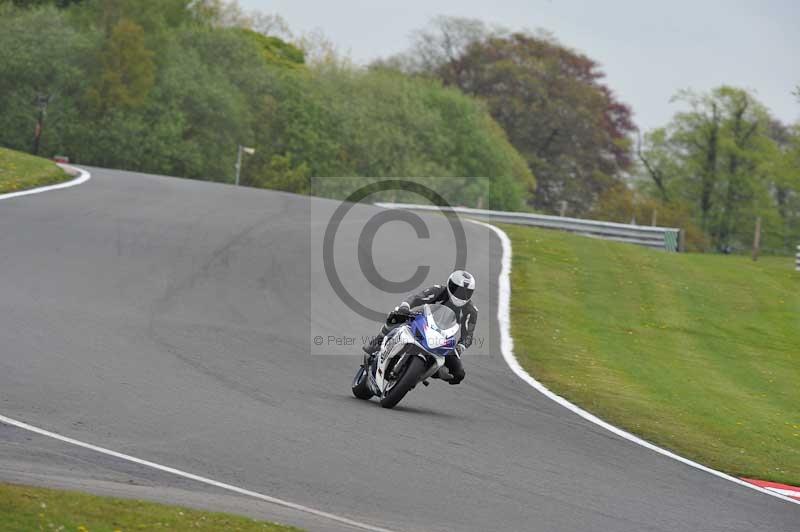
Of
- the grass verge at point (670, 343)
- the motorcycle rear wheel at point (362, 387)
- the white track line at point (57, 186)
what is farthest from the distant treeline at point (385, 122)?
the motorcycle rear wheel at point (362, 387)

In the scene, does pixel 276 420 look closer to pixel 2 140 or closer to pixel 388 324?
pixel 388 324

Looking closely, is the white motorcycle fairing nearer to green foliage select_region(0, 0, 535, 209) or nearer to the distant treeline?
the distant treeline

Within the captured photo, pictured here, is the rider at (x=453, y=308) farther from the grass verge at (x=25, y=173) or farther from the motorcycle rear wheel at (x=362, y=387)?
the grass verge at (x=25, y=173)

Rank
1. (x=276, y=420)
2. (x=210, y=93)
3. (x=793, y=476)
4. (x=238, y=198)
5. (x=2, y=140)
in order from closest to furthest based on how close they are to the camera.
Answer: (x=276, y=420), (x=793, y=476), (x=238, y=198), (x=2, y=140), (x=210, y=93)

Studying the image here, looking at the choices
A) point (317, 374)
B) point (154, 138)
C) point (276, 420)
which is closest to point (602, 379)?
point (317, 374)

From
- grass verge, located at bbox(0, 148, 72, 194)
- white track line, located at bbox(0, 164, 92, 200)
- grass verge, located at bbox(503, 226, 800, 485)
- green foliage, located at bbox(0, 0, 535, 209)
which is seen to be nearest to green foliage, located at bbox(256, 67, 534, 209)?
green foliage, located at bbox(0, 0, 535, 209)

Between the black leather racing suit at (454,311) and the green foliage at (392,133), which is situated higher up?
the green foliage at (392,133)

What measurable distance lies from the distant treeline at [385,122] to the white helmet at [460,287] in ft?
156

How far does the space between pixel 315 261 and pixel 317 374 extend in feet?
27.8

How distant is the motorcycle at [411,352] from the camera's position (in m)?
12.9

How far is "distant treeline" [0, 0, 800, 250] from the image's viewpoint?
68.4 metres

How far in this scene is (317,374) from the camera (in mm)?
14648

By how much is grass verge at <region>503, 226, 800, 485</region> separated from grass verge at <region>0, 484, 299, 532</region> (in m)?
6.08

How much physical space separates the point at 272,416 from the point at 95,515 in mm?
3824
